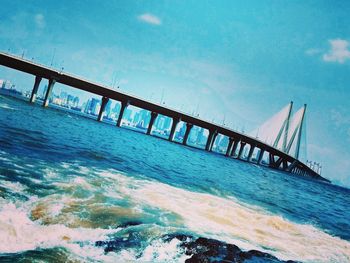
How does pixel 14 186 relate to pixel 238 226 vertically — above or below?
below

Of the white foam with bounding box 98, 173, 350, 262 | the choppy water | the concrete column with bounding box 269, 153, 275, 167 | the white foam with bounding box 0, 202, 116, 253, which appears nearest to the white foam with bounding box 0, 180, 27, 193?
the choppy water

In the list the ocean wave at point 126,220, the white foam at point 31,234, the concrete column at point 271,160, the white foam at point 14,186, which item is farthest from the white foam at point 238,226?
the concrete column at point 271,160

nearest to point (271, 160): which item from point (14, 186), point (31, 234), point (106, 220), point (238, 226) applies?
point (238, 226)

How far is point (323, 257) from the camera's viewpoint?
11.0 meters

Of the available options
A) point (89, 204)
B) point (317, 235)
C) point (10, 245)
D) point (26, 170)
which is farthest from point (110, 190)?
point (317, 235)

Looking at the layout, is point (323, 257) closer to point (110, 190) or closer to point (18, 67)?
point (110, 190)

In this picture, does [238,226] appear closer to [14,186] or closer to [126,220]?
[126,220]

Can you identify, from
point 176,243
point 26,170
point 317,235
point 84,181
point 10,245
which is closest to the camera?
point 10,245

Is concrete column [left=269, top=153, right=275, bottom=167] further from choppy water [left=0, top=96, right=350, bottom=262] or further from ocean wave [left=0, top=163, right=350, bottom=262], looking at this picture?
ocean wave [left=0, top=163, right=350, bottom=262]

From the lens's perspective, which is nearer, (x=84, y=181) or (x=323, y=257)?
(x=323, y=257)

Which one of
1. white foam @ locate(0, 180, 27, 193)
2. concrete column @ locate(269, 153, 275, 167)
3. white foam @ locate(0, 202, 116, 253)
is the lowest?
white foam @ locate(0, 180, 27, 193)

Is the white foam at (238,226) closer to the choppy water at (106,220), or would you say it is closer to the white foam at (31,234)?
the choppy water at (106,220)

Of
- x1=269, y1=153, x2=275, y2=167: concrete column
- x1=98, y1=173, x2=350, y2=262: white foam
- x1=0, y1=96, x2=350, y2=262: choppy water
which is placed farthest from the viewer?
x1=269, y1=153, x2=275, y2=167: concrete column

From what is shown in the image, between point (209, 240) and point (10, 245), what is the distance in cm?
571
